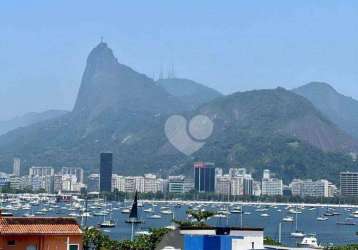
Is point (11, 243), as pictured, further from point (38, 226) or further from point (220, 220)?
point (220, 220)

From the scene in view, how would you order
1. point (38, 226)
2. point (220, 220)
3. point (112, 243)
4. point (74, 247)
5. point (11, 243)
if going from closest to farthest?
point (11, 243) → point (38, 226) → point (74, 247) → point (112, 243) → point (220, 220)

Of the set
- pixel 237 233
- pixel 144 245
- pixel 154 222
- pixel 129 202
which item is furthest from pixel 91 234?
pixel 129 202

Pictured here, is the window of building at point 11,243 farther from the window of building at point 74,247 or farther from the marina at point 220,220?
the marina at point 220,220

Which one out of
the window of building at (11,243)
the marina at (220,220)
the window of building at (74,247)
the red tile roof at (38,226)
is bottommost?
the marina at (220,220)

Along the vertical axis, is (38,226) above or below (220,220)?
above

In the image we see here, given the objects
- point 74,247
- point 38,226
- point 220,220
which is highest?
point 38,226

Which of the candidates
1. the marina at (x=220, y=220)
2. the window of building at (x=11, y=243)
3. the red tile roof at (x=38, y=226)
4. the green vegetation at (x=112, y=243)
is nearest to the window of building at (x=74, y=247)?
the red tile roof at (x=38, y=226)

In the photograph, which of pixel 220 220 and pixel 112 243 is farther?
pixel 220 220

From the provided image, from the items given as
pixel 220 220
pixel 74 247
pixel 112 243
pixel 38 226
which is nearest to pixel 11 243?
pixel 38 226

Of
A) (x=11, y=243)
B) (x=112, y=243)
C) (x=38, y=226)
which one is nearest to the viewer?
(x=11, y=243)
